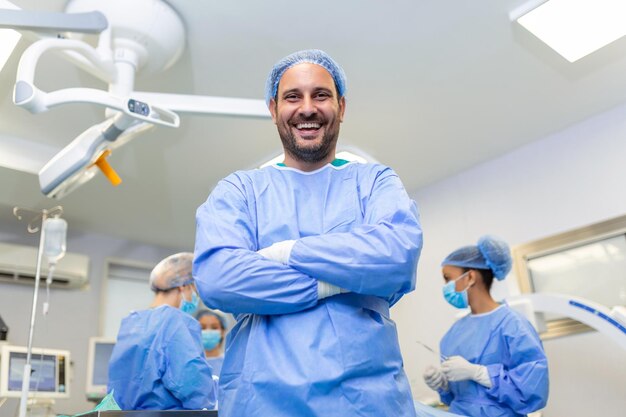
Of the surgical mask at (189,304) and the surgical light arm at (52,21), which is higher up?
the surgical light arm at (52,21)

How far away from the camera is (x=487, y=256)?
2.70 meters

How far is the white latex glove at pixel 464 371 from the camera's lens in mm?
2287

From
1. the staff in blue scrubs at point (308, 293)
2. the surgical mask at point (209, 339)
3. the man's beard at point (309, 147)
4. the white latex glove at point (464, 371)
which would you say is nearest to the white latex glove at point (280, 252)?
the staff in blue scrubs at point (308, 293)

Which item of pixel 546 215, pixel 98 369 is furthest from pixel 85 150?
pixel 546 215

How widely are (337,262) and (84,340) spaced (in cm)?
412

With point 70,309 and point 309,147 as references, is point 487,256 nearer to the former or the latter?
point 309,147

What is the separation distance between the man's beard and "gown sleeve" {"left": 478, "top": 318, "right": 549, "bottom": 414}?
56.4 inches

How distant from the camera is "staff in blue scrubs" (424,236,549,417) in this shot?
88.4 inches

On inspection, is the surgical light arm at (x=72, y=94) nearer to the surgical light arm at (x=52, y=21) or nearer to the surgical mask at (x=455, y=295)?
the surgical light arm at (x=52, y=21)

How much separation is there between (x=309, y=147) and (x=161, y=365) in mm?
1290

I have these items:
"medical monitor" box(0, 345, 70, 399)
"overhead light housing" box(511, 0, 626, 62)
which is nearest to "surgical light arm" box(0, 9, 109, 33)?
"overhead light housing" box(511, 0, 626, 62)

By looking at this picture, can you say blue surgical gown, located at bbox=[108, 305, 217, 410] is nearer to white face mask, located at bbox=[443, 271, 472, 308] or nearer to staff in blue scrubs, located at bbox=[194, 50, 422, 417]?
staff in blue scrubs, located at bbox=[194, 50, 422, 417]

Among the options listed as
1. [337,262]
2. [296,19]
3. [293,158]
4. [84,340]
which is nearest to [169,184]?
[84,340]

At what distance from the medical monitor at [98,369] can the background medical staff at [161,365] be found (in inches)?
68.0
